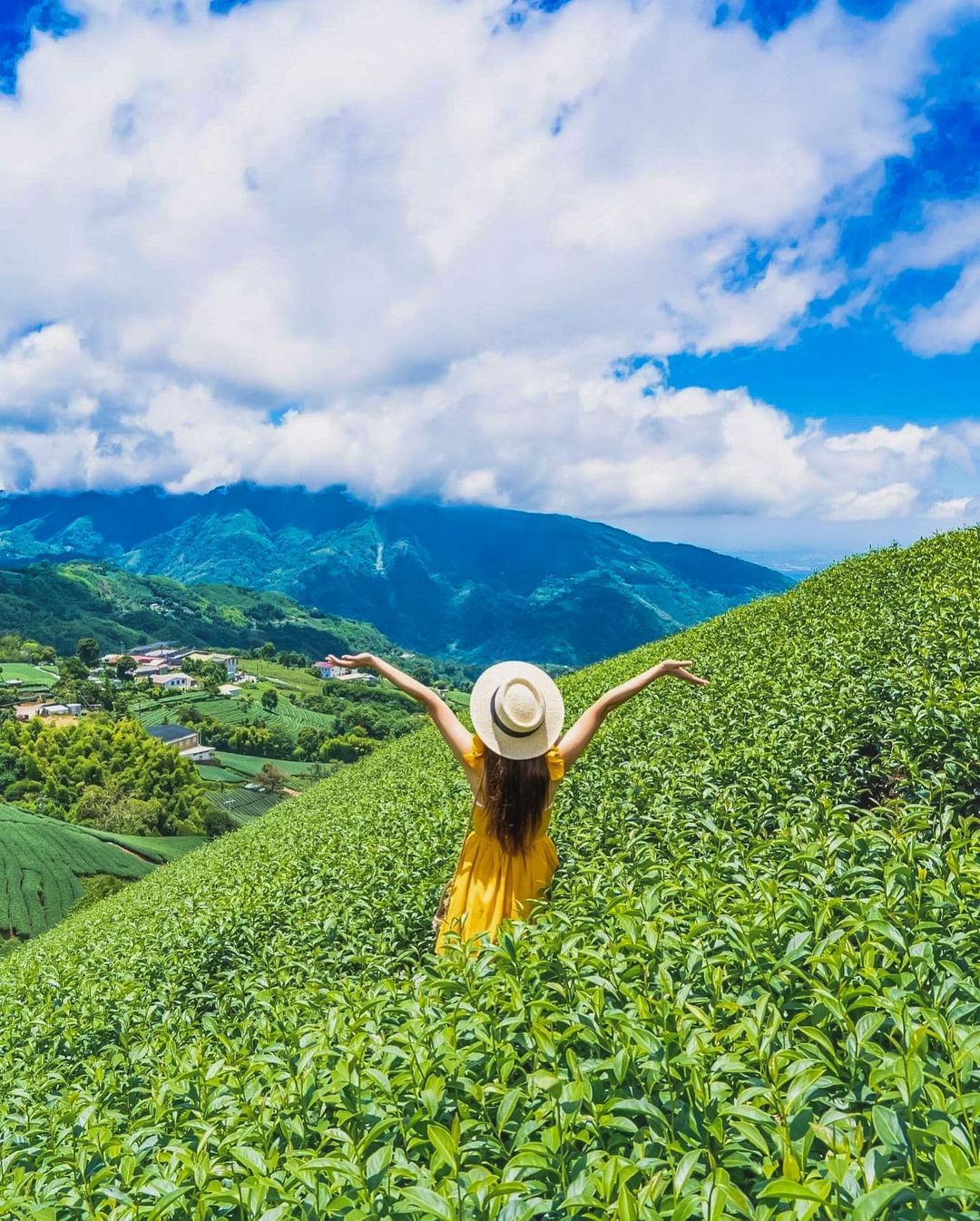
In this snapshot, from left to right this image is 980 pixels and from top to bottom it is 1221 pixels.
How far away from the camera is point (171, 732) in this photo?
112812 millimetres

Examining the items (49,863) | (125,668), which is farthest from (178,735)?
(49,863)

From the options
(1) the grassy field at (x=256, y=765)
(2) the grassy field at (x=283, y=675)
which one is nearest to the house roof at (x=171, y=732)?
(1) the grassy field at (x=256, y=765)

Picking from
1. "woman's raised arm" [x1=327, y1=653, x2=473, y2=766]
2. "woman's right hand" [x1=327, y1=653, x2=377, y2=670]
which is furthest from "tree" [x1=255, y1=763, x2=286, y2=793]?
"woman's raised arm" [x1=327, y1=653, x2=473, y2=766]

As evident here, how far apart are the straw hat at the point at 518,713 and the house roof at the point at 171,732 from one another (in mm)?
115516

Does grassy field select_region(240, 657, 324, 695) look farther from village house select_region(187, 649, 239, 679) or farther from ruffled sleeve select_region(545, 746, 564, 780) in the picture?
ruffled sleeve select_region(545, 746, 564, 780)

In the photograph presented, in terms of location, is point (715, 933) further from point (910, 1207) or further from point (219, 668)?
point (219, 668)

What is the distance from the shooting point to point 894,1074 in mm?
1817

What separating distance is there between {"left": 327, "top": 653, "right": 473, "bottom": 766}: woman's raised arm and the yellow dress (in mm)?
126

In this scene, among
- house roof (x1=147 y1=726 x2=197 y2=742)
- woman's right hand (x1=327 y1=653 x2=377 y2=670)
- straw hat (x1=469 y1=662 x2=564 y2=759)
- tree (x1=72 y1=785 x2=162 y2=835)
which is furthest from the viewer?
house roof (x1=147 y1=726 x2=197 y2=742)

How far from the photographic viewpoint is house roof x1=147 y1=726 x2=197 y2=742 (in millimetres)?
110000

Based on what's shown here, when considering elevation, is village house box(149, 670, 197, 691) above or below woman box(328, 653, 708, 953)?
above

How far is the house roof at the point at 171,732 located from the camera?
11000 centimetres

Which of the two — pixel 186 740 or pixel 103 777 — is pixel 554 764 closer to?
pixel 103 777

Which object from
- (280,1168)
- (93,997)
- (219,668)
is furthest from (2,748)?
(280,1168)
